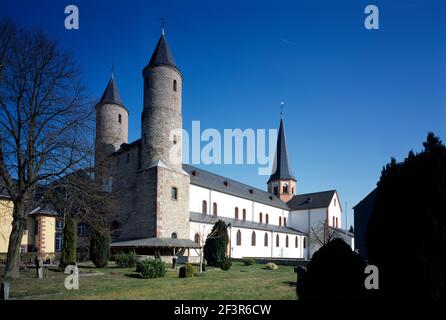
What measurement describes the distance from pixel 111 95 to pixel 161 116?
32.1ft

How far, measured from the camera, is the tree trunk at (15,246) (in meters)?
17.0

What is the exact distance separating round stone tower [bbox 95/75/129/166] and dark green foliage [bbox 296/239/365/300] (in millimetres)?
30581

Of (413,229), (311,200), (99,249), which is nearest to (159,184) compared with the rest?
(99,249)

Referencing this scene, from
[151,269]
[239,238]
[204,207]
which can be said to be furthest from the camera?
[239,238]

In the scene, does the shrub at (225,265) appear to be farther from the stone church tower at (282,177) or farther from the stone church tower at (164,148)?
the stone church tower at (282,177)

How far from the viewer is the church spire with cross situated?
61.2 m

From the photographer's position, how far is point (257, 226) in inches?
1857

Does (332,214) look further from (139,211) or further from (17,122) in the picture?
(17,122)

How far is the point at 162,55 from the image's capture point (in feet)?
108

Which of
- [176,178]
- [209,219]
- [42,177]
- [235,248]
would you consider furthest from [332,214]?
[42,177]

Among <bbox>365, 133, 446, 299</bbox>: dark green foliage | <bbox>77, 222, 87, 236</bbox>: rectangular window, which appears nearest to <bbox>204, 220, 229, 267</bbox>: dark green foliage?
<bbox>77, 222, 87, 236</bbox>: rectangular window

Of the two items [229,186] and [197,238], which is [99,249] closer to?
[197,238]

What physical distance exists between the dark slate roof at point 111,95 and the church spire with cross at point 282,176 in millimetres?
32224

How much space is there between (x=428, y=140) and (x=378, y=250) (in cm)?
321
